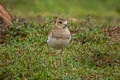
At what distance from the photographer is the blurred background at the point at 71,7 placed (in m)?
14.7

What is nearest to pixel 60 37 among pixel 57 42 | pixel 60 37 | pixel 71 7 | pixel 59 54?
pixel 60 37

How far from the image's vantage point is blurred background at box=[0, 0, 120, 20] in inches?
580

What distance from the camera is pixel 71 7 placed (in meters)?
15.8

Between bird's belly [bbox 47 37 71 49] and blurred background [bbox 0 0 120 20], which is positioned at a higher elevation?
blurred background [bbox 0 0 120 20]

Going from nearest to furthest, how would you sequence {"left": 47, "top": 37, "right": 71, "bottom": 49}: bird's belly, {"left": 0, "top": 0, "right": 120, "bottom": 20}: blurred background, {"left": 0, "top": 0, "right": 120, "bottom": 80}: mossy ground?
{"left": 0, "top": 0, "right": 120, "bottom": 80}: mossy ground → {"left": 47, "top": 37, "right": 71, "bottom": 49}: bird's belly → {"left": 0, "top": 0, "right": 120, "bottom": 20}: blurred background

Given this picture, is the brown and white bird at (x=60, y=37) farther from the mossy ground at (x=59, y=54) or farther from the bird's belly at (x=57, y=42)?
the mossy ground at (x=59, y=54)

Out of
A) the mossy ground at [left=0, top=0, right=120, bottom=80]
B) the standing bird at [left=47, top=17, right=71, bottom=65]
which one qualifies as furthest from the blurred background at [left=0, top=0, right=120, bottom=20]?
the standing bird at [left=47, top=17, right=71, bottom=65]

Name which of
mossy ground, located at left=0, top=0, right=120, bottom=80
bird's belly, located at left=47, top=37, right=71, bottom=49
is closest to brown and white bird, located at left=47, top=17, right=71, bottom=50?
bird's belly, located at left=47, top=37, right=71, bottom=49

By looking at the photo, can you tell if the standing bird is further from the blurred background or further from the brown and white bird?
the blurred background

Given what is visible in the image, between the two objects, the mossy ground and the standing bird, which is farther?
the standing bird

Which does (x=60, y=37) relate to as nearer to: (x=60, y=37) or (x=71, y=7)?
(x=60, y=37)

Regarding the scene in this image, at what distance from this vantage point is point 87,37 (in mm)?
8742

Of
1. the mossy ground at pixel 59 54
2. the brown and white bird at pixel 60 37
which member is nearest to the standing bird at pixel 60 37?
the brown and white bird at pixel 60 37

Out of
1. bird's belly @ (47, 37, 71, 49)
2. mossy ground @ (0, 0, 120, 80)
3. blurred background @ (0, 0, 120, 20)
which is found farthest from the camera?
blurred background @ (0, 0, 120, 20)
